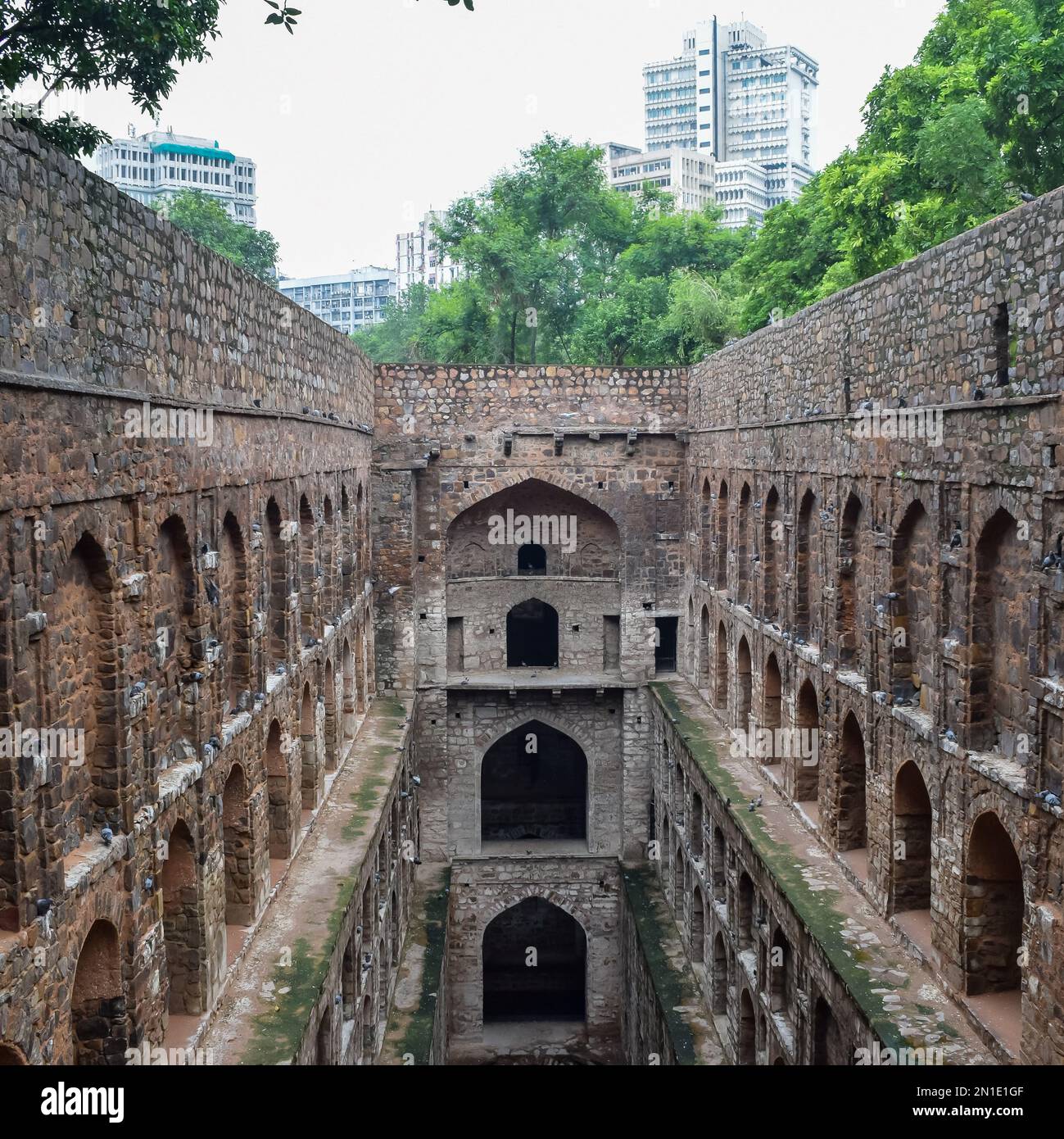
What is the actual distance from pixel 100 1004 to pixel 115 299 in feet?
14.8

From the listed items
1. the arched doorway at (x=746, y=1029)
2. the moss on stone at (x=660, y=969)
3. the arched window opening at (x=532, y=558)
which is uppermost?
the arched window opening at (x=532, y=558)

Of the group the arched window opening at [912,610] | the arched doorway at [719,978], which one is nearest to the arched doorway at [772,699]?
the arched doorway at [719,978]

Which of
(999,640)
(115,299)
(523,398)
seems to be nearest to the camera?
(115,299)

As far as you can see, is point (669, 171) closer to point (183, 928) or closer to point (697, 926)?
point (697, 926)

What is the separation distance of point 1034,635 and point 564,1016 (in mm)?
18297

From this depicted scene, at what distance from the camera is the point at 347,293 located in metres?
142

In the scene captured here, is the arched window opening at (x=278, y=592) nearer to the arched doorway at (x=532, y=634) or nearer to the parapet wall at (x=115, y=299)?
the parapet wall at (x=115, y=299)

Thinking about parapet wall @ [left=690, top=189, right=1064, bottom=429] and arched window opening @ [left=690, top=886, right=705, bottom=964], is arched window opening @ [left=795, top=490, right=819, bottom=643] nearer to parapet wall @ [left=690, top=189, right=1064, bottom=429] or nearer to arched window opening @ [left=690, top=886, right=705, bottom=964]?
parapet wall @ [left=690, top=189, right=1064, bottom=429]

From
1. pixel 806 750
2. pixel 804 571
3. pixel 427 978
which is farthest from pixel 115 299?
pixel 427 978

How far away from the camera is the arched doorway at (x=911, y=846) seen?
12.6 metres

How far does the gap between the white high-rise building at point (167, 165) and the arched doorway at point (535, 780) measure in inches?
3511

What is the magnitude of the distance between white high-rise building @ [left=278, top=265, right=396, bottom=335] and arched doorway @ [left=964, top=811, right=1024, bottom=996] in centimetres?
13370

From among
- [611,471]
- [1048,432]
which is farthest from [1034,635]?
[611,471]

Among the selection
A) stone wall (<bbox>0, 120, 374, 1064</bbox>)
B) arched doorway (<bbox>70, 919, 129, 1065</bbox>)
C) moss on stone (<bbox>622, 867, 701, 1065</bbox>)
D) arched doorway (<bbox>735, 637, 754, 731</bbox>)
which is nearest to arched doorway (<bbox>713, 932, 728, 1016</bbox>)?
moss on stone (<bbox>622, 867, 701, 1065</bbox>)
